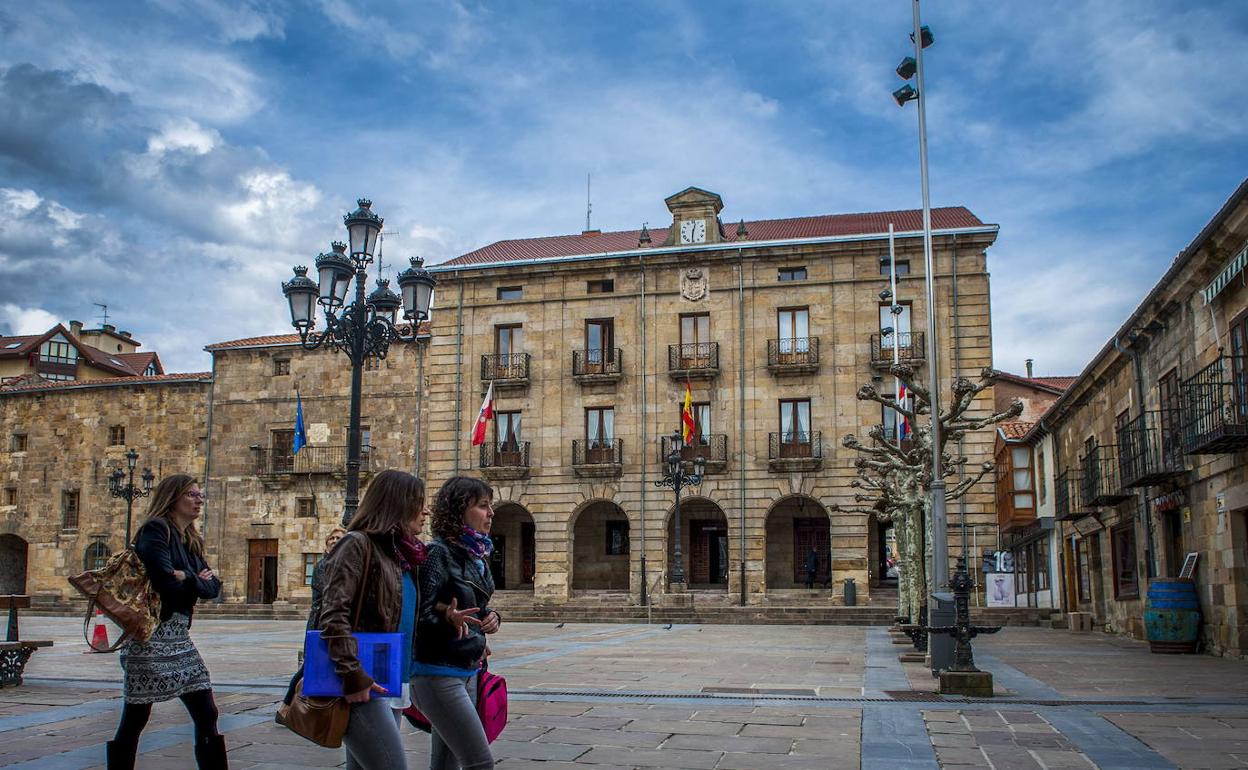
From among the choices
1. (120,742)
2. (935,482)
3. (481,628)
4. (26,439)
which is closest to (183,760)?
(120,742)

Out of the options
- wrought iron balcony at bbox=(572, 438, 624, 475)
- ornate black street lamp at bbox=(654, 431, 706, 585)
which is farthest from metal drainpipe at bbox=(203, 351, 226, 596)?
ornate black street lamp at bbox=(654, 431, 706, 585)

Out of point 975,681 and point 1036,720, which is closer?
point 1036,720

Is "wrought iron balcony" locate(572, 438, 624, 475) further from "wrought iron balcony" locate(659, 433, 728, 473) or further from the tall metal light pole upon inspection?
the tall metal light pole

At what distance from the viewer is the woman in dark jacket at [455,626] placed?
13.7 ft

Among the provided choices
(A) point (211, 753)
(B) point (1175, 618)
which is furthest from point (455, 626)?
(B) point (1175, 618)

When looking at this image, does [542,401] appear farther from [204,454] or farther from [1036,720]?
[1036,720]

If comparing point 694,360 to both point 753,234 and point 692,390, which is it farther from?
→ point 753,234

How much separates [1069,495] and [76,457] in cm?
3627

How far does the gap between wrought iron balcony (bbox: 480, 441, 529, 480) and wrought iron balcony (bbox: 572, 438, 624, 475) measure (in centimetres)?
173

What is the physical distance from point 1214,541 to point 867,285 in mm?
20283

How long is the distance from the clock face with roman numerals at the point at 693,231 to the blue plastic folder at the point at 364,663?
3357 cm

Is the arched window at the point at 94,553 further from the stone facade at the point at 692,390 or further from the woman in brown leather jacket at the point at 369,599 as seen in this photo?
the woman in brown leather jacket at the point at 369,599

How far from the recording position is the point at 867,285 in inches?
1368

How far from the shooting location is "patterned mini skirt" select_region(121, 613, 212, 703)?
5062 mm
